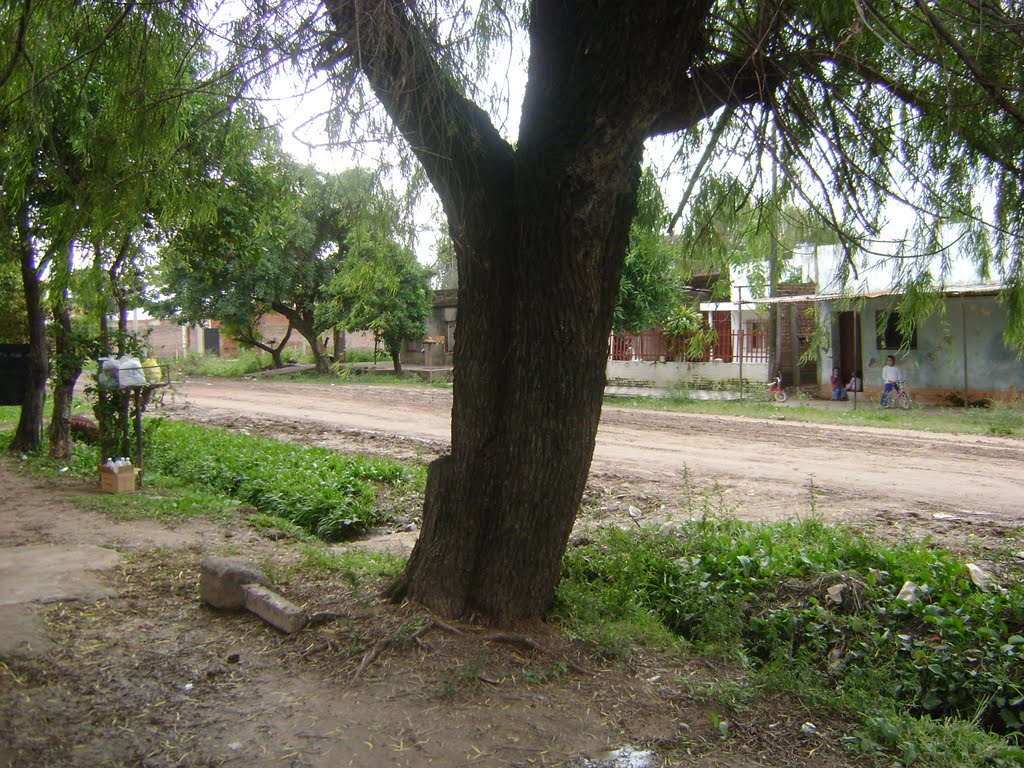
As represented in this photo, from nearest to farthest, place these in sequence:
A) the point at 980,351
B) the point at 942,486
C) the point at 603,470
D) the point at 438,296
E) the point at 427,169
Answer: the point at 427,169, the point at 942,486, the point at 603,470, the point at 980,351, the point at 438,296

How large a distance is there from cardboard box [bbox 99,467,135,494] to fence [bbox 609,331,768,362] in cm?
1587

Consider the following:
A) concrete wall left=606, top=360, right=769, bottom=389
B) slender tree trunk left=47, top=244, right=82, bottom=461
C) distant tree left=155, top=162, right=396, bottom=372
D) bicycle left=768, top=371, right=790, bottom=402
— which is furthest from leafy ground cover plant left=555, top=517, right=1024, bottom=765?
concrete wall left=606, top=360, right=769, bottom=389

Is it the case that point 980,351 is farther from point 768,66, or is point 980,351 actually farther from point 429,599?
point 429,599

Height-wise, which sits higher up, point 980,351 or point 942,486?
point 980,351

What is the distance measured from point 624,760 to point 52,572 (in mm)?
4574

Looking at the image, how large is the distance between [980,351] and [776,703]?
16632 mm

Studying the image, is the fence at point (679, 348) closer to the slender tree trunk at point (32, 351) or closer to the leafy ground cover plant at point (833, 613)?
the slender tree trunk at point (32, 351)

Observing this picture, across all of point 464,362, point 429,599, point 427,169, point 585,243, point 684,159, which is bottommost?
point 429,599

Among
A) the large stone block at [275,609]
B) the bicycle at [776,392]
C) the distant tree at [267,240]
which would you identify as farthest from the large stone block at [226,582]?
the bicycle at [776,392]

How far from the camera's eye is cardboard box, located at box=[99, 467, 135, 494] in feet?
30.9

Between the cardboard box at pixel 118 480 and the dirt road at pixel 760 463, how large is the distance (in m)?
2.38

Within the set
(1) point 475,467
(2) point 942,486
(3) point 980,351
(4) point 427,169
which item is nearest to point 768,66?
(4) point 427,169

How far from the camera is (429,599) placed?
192 inches

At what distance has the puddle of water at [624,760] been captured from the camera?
346 cm
